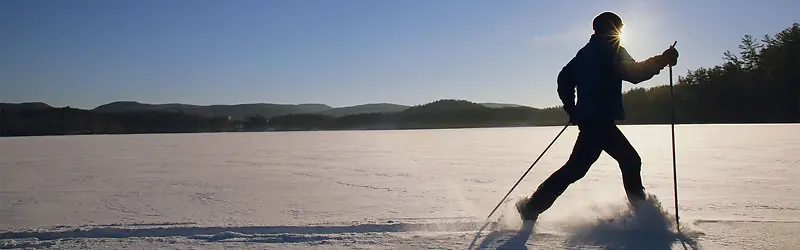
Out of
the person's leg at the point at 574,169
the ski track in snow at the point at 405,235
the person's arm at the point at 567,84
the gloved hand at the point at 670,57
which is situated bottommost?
the ski track in snow at the point at 405,235

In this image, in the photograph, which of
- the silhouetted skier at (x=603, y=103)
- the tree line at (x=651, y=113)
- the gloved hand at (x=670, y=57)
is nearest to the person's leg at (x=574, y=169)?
the silhouetted skier at (x=603, y=103)

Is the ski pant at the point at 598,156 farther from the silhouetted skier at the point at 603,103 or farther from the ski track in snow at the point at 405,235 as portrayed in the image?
the ski track in snow at the point at 405,235

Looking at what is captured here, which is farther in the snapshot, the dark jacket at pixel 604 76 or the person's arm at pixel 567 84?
the person's arm at pixel 567 84

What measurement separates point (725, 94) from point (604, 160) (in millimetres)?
28088

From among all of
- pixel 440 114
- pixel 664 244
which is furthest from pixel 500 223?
pixel 440 114

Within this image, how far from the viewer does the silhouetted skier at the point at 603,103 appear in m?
3.05

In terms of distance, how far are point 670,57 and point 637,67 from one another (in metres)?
0.18

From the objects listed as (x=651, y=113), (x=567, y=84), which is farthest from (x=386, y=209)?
(x=651, y=113)

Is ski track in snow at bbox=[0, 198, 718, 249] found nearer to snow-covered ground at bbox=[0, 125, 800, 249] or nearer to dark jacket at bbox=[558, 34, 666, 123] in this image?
snow-covered ground at bbox=[0, 125, 800, 249]

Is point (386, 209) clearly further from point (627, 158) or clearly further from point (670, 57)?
point (670, 57)

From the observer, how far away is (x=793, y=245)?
270cm

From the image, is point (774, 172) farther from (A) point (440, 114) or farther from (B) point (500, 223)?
(A) point (440, 114)

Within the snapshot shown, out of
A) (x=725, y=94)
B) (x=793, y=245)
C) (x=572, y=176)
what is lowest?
(x=793, y=245)

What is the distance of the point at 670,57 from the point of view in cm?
301
